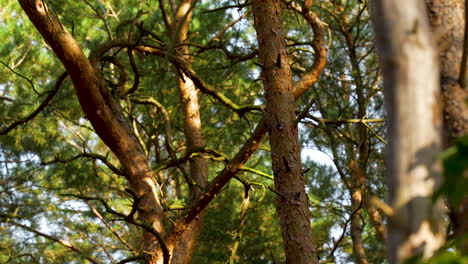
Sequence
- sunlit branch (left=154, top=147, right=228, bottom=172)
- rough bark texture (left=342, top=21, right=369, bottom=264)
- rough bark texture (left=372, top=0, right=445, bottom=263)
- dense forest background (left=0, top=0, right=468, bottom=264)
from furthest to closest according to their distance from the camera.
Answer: rough bark texture (left=342, top=21, right=369, bottom=264)
dense forest background (left=0, top=0, right=468, bottom=264)
sunlit branch (left=154, top=147, right=228, bottom=172)
rough bark texture (left=372, top=0, right=445, bottom=263)

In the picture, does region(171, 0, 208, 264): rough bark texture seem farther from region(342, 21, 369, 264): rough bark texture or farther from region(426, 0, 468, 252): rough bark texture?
region(426, 0, 468, 252): rough bark texture

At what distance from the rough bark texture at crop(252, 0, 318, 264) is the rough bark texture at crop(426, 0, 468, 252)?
1921 mm

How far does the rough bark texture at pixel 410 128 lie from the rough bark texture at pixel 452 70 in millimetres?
173

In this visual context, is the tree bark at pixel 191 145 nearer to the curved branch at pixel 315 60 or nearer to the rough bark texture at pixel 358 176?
the curved branch at pixel 315 60

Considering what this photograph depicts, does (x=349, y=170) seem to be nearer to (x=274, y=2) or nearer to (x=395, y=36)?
(x=274, y=2)

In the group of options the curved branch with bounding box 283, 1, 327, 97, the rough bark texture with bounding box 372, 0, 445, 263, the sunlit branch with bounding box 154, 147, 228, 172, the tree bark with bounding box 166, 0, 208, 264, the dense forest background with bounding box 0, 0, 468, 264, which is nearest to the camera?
the rough bark texture with bounding box 372, 0, 445, 263

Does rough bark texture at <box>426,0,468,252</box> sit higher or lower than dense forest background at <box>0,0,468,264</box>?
lower

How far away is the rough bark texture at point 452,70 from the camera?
111 centimetres

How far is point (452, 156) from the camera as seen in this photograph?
0.78 metres

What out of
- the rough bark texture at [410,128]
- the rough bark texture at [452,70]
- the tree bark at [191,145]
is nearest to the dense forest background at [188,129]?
the tree bark at [191,145]

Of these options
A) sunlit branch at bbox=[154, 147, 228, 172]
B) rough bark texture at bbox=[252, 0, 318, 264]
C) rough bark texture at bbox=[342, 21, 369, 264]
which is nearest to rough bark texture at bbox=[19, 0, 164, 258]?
sunlit branch at bbox=[154, 147, 228, 172]

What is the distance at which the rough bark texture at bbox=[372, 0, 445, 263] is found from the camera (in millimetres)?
882

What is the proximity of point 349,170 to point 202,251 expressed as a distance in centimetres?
218

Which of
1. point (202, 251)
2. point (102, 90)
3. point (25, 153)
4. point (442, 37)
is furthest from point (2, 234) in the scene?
point (442, 37)
